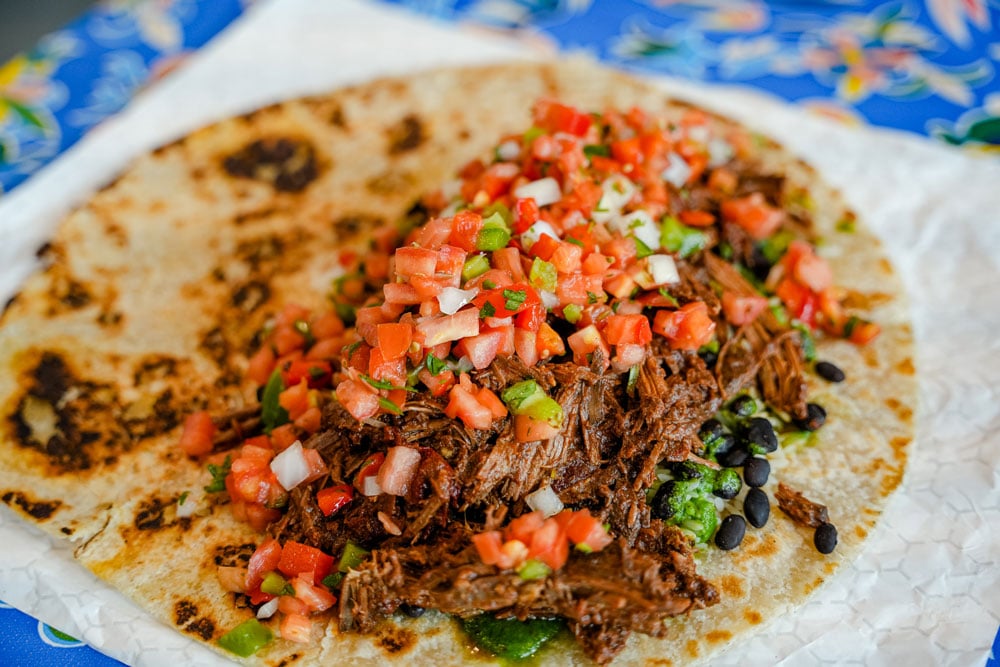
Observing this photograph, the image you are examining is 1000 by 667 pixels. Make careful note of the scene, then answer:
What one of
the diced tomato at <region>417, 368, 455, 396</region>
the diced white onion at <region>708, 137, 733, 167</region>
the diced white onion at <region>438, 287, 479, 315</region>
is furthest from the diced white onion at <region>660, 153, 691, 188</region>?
the diced tomato at <region>417, 368, 455, 396</region>

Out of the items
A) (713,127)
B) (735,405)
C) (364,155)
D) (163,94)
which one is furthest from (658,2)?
(735,405)

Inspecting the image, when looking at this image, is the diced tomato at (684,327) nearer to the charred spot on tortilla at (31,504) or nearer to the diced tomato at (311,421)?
the diced tomato at (311,421)

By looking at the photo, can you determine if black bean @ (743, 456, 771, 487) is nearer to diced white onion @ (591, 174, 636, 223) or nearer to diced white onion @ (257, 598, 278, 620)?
diced white onion @ (591, 174, 636, 223)

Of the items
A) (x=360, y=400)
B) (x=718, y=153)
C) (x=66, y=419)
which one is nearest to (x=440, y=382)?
(x=360, y=400)

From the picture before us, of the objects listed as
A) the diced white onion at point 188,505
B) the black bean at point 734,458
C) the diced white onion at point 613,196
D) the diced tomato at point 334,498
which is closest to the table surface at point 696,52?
the diced white onion at point 613,196

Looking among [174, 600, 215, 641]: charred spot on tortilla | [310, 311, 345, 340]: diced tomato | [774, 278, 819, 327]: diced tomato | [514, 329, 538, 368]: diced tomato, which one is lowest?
[174, 600, 215, 641]: charred spot on tortilla

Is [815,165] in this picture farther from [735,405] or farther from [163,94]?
[163,94]
